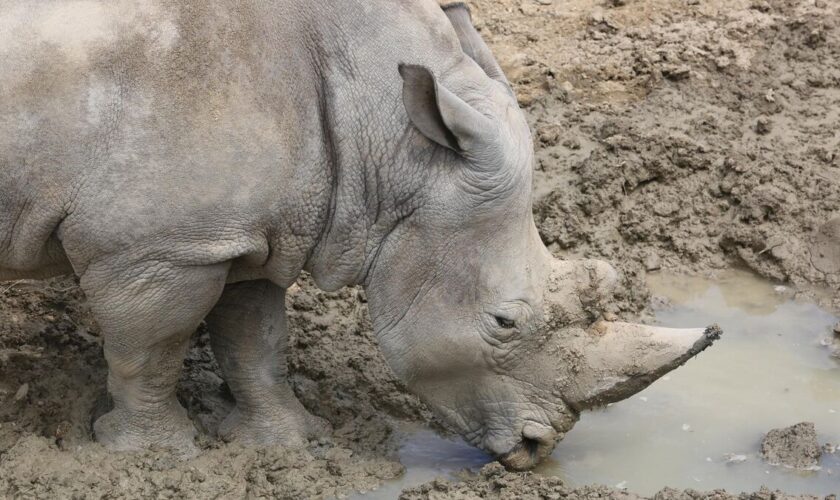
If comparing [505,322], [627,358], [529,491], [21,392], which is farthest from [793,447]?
[21,392]

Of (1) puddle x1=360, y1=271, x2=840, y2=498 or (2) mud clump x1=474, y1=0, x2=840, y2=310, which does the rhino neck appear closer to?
(1) puddle x1=360, y1=271, x2=840, y2=498

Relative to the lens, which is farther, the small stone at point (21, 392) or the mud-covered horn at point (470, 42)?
the small stone at point (21, 392)

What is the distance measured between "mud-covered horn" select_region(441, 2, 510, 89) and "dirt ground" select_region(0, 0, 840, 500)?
1640 mm

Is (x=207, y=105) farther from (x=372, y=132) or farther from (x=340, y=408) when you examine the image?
(x=340, y=408)

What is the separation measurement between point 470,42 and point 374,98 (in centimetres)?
58

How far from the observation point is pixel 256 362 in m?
6.32

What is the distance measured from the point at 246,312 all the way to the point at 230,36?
1.45 m

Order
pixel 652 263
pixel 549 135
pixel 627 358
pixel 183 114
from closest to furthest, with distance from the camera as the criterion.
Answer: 1. pixel 183 114
2. pixel 627 358
3. pixel 652 263
4. pixel 549 135

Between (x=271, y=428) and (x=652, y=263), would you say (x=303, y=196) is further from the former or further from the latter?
(x=652, y=263)

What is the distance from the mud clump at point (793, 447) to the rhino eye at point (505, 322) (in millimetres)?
1487

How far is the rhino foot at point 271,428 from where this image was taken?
630 cm

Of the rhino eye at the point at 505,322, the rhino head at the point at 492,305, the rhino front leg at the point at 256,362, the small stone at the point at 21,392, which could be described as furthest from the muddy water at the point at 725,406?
the small stone at the point at 21,392

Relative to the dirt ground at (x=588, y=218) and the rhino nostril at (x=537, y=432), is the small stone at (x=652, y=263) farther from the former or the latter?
the rhino nostril at (x=537, y=432)

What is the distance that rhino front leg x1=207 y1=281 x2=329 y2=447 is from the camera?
6.25 m
